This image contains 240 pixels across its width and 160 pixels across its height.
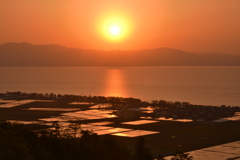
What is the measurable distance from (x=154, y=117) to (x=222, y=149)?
72.2 ft

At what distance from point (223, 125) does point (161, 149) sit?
1618 cm

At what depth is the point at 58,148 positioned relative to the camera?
2553cm

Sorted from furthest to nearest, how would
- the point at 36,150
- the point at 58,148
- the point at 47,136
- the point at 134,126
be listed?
the point at 134,126 < the point at 47,136 < the point at 58,148 < the point at 36,150

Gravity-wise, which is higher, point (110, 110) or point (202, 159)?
point (110, 110)

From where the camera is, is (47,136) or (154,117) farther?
(154,117)

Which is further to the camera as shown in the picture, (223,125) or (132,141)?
(223,125)

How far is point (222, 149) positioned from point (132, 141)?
8.12 meters

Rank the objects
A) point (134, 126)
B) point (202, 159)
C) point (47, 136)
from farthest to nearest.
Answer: point (134, 126)
point (202, 159)
point (47, 136)

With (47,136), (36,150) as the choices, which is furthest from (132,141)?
(36,150)

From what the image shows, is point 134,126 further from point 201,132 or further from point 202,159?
point 202,159

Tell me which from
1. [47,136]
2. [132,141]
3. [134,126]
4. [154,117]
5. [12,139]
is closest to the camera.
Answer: [12,139]

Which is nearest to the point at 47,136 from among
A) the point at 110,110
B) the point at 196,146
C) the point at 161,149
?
the point at 161,149

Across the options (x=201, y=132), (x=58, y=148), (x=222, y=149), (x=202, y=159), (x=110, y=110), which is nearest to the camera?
(x=58, y=148)

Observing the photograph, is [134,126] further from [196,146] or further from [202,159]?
[202,159]
